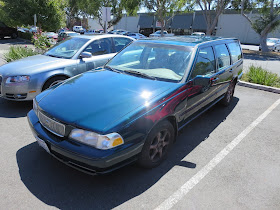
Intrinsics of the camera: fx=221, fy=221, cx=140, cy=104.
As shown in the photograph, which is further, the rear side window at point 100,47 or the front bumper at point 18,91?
the rear side window at point 100,47

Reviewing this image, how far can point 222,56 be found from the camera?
460cm

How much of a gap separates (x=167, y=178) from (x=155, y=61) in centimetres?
191

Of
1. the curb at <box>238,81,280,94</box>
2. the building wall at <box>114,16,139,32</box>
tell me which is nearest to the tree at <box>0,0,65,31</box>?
the curb at <box>238,81,280,94</box>

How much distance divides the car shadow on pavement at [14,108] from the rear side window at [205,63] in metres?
3.61

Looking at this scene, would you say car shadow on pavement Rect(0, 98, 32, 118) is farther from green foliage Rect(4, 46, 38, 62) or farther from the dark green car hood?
green foliage Rect(4, 46, 38, 62)

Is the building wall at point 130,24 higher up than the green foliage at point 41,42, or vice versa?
the building wall at point 130,24

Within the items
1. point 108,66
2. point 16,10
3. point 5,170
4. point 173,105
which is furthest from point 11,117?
point 16,10

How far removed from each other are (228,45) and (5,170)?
4.88 meters

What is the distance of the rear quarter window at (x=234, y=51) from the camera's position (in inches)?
202

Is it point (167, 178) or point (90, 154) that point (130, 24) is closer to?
point (167, 178)

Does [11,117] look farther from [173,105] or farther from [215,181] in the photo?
[215,181]

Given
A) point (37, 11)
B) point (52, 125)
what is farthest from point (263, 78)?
point (37, 11)

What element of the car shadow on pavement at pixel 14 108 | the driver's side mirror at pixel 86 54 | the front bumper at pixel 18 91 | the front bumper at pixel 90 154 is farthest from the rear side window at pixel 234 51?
the car shadow on pavement at pixel 14 108

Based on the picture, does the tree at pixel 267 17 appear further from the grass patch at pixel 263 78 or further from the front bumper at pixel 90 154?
the front bumper at pixel 90 154
